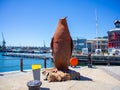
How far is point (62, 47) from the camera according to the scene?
9781 mm

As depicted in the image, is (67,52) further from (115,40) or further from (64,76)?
(115,40)

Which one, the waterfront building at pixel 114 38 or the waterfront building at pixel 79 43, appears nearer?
the waterfront building at pixel 114 38

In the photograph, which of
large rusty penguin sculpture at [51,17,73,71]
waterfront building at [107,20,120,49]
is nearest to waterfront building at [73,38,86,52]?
waterfront building at [107,20,120,49]

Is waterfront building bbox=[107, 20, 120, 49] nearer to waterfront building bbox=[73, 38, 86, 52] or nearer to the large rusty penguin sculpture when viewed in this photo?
waterfront building bbox=[73, 38, 86, 52]

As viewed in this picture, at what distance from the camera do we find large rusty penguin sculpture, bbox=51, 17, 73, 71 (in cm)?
982

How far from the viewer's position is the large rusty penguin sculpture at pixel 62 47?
982cm

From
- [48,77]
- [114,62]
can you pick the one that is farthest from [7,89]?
[114,62]

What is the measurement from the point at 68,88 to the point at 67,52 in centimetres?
324

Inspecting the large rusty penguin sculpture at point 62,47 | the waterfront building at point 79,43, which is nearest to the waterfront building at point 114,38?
the waterfront building at point 79,43

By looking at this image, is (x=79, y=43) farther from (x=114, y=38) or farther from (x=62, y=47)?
(x=62, y=47)

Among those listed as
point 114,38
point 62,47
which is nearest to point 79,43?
point 114,38

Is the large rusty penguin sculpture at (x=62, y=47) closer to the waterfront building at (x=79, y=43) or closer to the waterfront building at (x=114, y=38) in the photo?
the waterfront building at (x=114, y=38)

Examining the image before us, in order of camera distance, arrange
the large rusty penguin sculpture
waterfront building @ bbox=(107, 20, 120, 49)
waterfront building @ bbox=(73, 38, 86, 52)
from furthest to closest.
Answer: waterfront building @ bbox=(73, 38, 86, 52) → waterfront building @ bbox=(107, 20, 120, 49) → the large rusty penguin sculpture

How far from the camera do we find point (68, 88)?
6.98 meters
